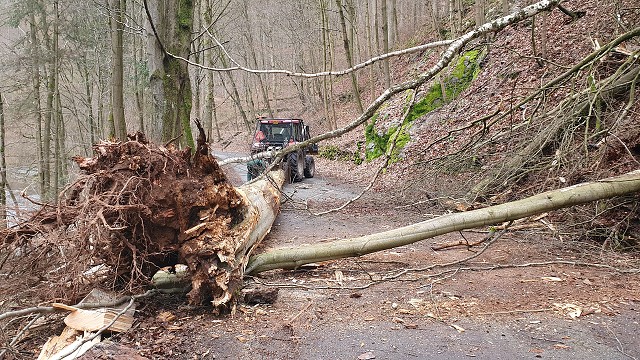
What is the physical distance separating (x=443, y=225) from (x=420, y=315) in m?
1.27

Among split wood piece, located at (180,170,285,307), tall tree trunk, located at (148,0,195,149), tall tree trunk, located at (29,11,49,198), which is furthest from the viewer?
tall tree trunk, located at (29,11,49,198)

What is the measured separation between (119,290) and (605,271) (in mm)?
4950

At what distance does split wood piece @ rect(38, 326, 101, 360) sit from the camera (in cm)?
293

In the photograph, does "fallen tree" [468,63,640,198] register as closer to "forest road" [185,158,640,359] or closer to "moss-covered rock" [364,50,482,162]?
"forest road" [185,158,640,359]

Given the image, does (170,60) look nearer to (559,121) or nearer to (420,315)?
(420,315)

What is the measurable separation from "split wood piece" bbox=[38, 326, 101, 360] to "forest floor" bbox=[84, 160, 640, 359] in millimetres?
135

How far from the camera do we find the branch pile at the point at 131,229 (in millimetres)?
3480

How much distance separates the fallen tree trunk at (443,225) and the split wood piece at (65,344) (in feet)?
5.68

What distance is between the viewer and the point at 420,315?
11.9 feet

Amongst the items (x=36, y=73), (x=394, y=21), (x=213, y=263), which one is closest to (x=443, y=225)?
(x=213, y=263)

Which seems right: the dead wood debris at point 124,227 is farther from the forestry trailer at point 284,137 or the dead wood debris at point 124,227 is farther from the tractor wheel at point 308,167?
the tractor wheel at point 308,167

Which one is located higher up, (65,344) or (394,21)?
(394,21)

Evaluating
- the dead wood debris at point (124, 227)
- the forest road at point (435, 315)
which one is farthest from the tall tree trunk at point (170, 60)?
the forest road at point (435, 315)

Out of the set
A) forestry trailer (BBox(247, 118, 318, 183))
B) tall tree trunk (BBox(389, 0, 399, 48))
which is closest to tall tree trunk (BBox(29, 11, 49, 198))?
forestry trailer (BBox(247, 118, 318, 183))
